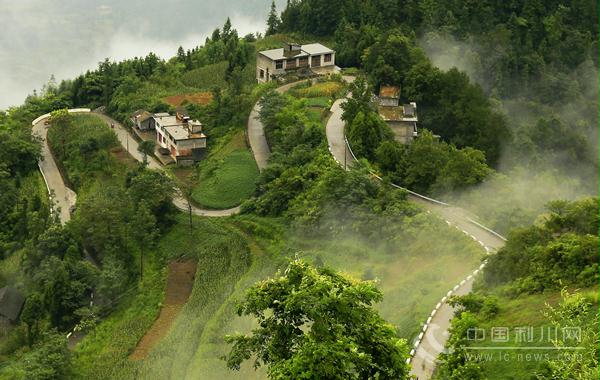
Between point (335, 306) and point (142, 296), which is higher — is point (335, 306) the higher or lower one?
the higher one

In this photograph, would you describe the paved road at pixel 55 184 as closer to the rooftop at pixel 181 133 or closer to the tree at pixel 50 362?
the rooftop at pixel 181 133

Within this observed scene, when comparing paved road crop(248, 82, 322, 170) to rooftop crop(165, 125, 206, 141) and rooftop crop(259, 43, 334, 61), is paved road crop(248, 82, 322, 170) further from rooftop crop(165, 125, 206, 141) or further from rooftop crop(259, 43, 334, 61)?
rooftop crop(259, 43, 334, 61)

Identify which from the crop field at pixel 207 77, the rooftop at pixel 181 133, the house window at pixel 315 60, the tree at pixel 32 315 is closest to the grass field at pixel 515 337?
the tree at pixel 32 315

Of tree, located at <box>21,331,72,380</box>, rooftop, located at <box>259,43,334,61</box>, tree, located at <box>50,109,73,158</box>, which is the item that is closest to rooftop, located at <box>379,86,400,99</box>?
rooftop, located at <box>259,43,334,61</box>

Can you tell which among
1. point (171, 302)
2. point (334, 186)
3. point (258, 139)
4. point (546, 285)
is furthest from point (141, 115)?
point (546, 285)

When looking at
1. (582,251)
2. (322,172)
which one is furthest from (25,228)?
(582,251)

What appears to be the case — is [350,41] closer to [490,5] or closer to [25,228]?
[490,5]
